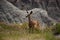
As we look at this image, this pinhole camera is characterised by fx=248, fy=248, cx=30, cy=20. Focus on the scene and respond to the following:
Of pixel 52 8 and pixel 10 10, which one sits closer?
pixel 10 10

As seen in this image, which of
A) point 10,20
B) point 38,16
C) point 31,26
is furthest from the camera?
point 38,16

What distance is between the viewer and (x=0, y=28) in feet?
49.7

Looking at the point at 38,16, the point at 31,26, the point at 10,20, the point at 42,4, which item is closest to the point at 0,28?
the point at 31,26

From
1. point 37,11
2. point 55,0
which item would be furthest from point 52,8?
point 37,11

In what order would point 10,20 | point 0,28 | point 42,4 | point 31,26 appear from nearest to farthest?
point 0,28, point 31,26, point 10,20, point 42,4

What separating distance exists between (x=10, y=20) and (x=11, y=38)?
17.1m

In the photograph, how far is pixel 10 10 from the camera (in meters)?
29.5

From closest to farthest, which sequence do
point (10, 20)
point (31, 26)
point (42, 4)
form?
1. point (31, 26)
2. point (10, 20)
3. point (42, 4)

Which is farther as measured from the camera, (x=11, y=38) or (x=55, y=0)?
(x=55, y=0)

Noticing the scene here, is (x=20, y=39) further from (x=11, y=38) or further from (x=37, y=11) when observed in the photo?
(x=37, y=11)

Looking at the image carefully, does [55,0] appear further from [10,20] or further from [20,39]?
[20,39]

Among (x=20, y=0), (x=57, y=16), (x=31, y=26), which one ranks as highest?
(x=31, y=26)

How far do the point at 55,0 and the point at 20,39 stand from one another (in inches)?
1497

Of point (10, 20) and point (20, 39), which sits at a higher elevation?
point (20, 39)
